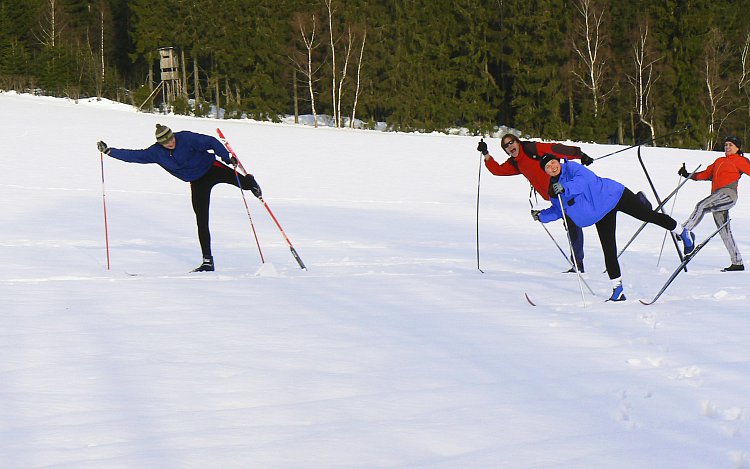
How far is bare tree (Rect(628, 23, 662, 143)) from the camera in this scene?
113 ft

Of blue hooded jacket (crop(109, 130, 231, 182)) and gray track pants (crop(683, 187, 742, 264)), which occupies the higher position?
blue hooded jacket (crop(109, 130, 231, 182))

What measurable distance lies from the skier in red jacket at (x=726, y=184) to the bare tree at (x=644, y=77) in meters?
26.6

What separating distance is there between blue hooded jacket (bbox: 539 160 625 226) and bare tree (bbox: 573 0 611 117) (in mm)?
29789

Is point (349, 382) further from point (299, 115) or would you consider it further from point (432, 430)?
point (299, 115)

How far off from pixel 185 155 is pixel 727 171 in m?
5.51

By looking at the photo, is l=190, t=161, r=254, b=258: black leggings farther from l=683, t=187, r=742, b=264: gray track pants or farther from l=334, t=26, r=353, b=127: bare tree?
l=334, t=26, r=353, b=127: bare tree

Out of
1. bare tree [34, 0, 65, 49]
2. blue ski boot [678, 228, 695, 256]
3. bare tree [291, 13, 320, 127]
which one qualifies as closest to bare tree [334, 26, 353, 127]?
bare tree [291, 13, 320, 127]

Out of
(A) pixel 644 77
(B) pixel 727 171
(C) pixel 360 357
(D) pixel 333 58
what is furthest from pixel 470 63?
(C) pixel 360 357

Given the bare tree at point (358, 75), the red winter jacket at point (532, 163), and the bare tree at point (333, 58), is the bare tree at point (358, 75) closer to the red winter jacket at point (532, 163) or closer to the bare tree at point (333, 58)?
the bare tree at point (333, 58)

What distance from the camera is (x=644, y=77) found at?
119 ft

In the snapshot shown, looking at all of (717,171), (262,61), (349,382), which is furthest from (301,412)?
(262,61)

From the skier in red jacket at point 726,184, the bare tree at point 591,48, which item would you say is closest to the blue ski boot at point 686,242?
the skier in red jacket at point 726,184

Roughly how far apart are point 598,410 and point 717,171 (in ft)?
19.0

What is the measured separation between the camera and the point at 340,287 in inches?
280
